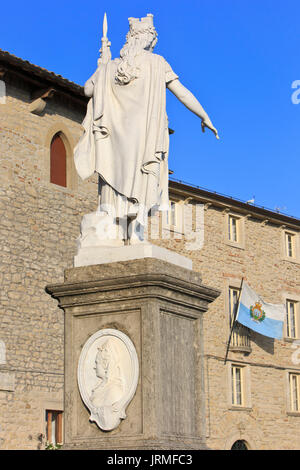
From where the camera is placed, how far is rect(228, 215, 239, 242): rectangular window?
97.9ft

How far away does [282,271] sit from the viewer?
31.4 m

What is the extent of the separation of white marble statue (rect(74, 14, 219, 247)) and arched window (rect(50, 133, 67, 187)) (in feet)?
45.2

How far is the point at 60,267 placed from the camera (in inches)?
827

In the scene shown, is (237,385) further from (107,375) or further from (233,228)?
(107,375)

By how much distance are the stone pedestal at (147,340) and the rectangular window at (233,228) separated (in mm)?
22449

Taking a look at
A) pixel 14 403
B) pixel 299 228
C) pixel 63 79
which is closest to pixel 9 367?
pixel 14 403

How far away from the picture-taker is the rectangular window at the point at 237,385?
93.0ft

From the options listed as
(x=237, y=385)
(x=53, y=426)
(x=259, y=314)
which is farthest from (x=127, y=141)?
(x=259, y=314)

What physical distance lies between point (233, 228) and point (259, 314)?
9.83 feet

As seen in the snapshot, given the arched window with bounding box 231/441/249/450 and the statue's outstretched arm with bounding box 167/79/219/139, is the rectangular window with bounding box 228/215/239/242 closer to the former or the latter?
the arched window with bounding box 231/441/249/450

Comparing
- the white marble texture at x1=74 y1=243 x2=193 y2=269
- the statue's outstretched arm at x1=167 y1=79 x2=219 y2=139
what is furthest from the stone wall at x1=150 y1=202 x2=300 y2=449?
the white marble texture at x1=74 y1=243 x2=193 y2=269

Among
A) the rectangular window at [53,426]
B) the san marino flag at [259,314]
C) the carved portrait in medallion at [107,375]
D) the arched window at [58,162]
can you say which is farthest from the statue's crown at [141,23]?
the san marino flag at [259,314]

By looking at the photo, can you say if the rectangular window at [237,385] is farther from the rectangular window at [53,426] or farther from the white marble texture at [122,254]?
the white marble texture at [122,254]

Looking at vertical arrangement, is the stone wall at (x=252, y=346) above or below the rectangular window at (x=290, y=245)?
below
